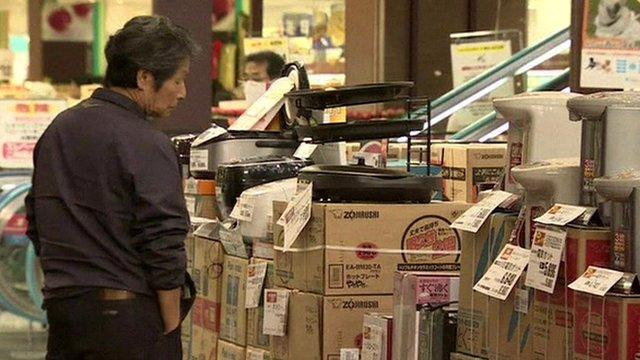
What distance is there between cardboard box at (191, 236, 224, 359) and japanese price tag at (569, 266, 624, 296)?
2.28 metres

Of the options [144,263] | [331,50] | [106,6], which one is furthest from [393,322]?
[331,50]

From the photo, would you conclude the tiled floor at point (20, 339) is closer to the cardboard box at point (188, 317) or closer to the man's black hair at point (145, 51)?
the cardboard box at point (188, 317)

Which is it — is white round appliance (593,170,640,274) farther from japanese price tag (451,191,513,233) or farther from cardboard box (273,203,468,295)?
cardboard box (273,203,468,295)

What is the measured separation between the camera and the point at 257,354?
16.3 feet

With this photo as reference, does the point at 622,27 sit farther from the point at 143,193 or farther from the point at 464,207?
the point at 143,193

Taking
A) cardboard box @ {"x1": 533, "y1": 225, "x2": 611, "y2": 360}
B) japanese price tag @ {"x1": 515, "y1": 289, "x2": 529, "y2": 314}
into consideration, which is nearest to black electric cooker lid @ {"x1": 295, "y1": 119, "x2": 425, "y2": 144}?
japanese price tag @ {"x1": 515, "y1": 289, "x2": 529, "y2": 314}

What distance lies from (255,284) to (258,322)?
0.43ft

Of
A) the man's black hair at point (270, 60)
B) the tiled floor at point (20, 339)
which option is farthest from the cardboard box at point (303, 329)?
the man's black hair at point (270, 60)

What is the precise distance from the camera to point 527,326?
3584 mm

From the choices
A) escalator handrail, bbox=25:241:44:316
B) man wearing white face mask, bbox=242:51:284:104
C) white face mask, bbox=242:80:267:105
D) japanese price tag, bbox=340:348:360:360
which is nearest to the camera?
japanese price tag, bbox=340:348:360:360

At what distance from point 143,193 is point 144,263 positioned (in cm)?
20

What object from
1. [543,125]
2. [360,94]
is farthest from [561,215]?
[360,94]

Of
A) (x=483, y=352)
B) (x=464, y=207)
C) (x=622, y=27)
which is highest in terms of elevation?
(x=622, y=27)

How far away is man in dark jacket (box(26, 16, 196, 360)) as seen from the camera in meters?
4.00
